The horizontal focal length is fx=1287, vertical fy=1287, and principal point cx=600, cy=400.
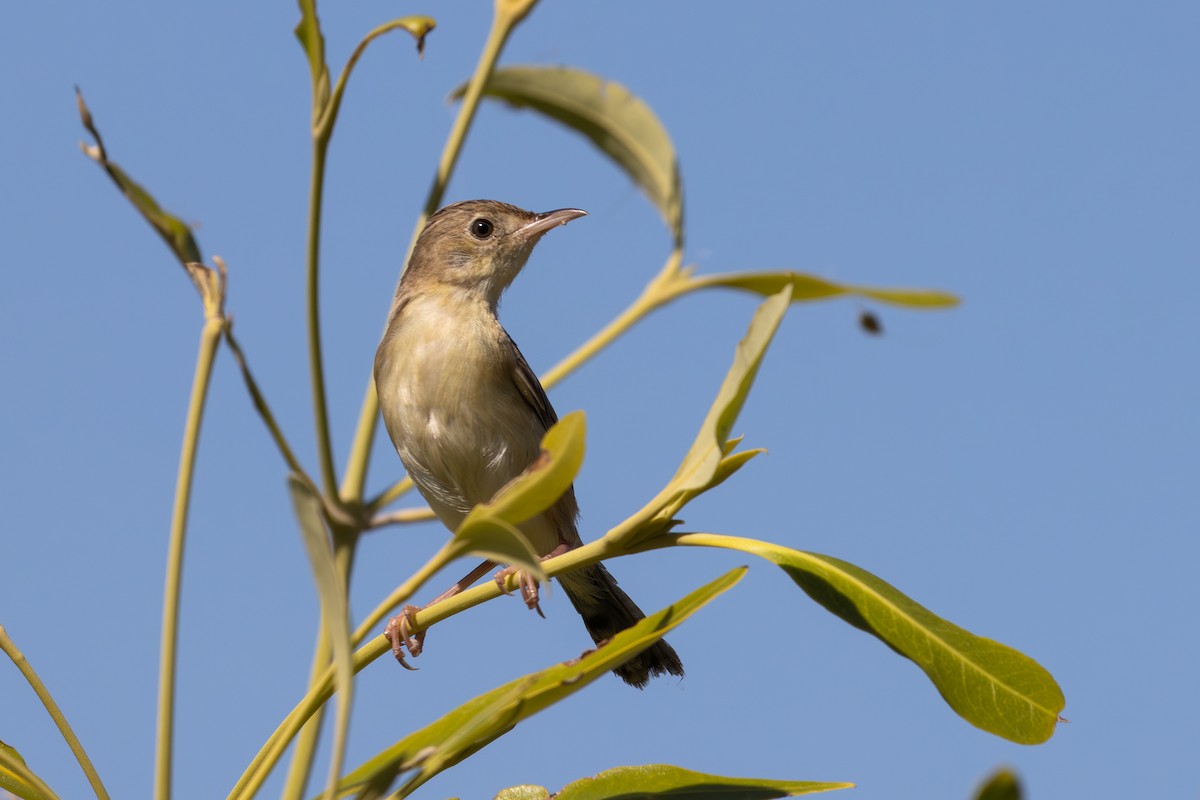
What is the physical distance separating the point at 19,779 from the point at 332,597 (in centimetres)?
135

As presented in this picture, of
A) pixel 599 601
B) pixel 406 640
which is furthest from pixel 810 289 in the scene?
pixel 599 601

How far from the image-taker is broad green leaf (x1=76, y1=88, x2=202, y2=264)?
2.75 m

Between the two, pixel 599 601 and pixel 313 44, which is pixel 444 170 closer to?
pixel 313 44

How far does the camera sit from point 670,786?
9.61 ft

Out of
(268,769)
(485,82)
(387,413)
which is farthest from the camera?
(387,413)

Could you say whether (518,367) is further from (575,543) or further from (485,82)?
(485,82)

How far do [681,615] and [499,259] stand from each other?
459 centimetres

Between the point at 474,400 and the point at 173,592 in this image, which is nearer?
the point at 173,592

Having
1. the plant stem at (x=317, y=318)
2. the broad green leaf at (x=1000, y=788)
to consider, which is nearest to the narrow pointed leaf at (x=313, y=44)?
the plant stem at (x=317, y=318)

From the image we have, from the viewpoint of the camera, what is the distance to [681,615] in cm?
237

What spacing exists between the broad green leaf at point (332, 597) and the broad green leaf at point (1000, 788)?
76 cm

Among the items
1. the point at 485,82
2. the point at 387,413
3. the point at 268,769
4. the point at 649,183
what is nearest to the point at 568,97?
the point at 649,183

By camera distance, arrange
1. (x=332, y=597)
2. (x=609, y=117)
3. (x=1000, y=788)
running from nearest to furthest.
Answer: (x=1000, y=788) → (x=332, y=597) → (x=609, y=117)

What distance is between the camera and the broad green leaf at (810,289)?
2084 mm
